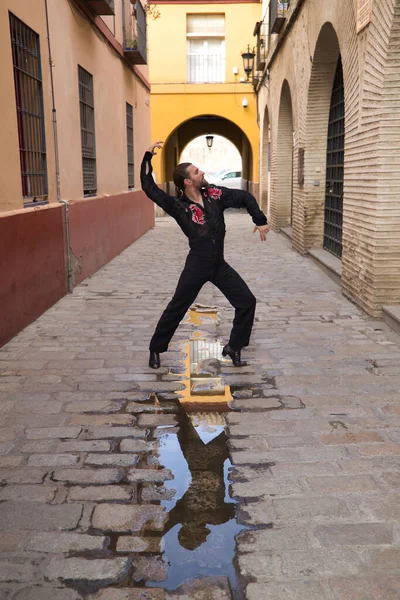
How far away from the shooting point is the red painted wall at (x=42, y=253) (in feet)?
19.0

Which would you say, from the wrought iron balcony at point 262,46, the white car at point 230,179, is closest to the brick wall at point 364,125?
the wrought iron balcony at point 262,46

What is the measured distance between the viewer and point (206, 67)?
21781 millimetres

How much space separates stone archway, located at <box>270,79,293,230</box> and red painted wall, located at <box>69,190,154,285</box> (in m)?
3.40

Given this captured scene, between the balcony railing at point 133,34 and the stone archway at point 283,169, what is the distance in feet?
11.7

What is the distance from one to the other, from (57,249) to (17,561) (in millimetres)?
5332

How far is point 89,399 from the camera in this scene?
430 centimetres

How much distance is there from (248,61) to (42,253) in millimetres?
16185

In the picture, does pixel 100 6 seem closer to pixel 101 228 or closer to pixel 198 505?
pixel 101 228

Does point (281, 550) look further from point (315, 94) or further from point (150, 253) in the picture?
point (150, 253)

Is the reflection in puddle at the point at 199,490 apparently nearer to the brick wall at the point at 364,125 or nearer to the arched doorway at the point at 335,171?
the brick wall at the point at 364,125

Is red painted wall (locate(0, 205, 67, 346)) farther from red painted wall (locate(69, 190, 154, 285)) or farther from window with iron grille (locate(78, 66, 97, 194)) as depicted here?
window with iron grille (locate(78, 66, 97, 194))

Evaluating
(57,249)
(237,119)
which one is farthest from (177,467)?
(237,119)

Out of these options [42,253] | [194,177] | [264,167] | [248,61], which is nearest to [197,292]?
[194,177]

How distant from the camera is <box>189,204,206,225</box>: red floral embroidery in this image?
4.65m
